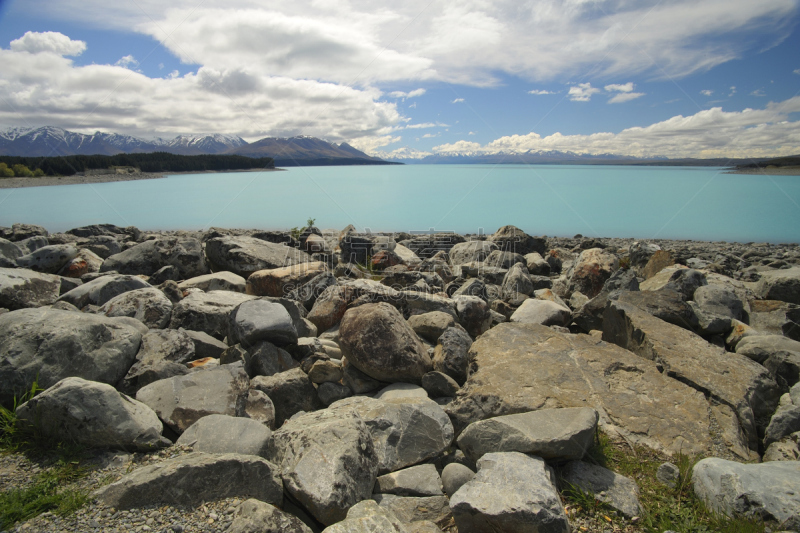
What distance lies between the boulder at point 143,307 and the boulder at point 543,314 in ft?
18.5

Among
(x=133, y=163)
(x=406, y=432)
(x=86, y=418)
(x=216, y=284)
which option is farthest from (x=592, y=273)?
(x=133, y=163)

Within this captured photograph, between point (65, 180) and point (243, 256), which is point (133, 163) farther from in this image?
point (243, 256)

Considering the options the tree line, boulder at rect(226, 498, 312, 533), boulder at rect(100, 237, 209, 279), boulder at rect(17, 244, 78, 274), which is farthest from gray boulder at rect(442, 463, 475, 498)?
the tree line

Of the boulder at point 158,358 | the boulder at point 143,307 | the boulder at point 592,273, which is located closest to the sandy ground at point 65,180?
the boulder at point 143,307

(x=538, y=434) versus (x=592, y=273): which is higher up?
(x=592, y=273)

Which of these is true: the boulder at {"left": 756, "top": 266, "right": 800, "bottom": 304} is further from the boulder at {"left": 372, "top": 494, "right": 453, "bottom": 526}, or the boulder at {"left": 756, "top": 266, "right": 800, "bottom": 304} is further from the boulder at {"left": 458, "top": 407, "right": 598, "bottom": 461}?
the boulder at {"left": 372, "top": 494, "right": 453, "bottom": 526}

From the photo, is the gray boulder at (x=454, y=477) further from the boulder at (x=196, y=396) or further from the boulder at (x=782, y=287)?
the boulder at (x=782, y=287)

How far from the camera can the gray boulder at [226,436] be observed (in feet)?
11.4

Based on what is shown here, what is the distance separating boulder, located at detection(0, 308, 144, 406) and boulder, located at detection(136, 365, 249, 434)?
2.17ft

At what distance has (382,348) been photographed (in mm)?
5070

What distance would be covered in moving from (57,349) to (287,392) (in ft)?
7.80

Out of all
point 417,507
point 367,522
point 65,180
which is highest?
point 65,180

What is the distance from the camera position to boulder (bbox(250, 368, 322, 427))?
4.78 meters

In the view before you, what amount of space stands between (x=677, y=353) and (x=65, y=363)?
6982 millimetres
